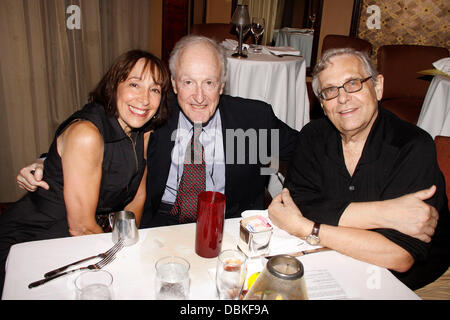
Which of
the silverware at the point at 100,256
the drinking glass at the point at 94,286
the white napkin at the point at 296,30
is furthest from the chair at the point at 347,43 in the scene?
the drinking glass at the point at 94,286

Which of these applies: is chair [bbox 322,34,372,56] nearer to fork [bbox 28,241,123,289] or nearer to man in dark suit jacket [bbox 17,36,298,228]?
man in dark suit jacket [bbox 17,36,298,228]

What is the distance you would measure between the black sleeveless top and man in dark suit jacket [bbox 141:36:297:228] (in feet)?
0.60

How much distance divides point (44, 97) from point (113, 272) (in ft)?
8.43

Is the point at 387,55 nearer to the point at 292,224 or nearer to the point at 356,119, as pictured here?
the point at 356,119

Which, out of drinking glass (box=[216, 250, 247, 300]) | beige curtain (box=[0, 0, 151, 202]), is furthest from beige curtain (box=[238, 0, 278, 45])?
drinking glass (box=[216, 250, 247, 300])

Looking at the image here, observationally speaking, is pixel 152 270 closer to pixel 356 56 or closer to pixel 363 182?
pixel 363 182

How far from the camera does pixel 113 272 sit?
1.01 metres

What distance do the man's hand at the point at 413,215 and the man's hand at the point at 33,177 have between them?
142 centimetres

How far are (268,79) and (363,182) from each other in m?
2.40

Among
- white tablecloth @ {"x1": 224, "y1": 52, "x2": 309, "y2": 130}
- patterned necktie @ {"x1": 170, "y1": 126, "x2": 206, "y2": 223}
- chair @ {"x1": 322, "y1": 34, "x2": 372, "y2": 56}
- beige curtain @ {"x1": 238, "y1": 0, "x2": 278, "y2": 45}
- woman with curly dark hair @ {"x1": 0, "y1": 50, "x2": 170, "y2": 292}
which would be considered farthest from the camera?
beige curtain @ {"x1": 238, "y1": 0, "x2": 278, "y2": 45}

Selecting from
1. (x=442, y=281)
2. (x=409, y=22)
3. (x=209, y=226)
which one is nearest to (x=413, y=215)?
(x=442, y=281)

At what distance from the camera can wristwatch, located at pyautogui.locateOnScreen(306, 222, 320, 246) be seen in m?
1.22

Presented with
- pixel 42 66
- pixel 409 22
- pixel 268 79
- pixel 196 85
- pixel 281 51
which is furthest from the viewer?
pixel 409 22

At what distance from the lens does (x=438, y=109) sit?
315 centimetres
